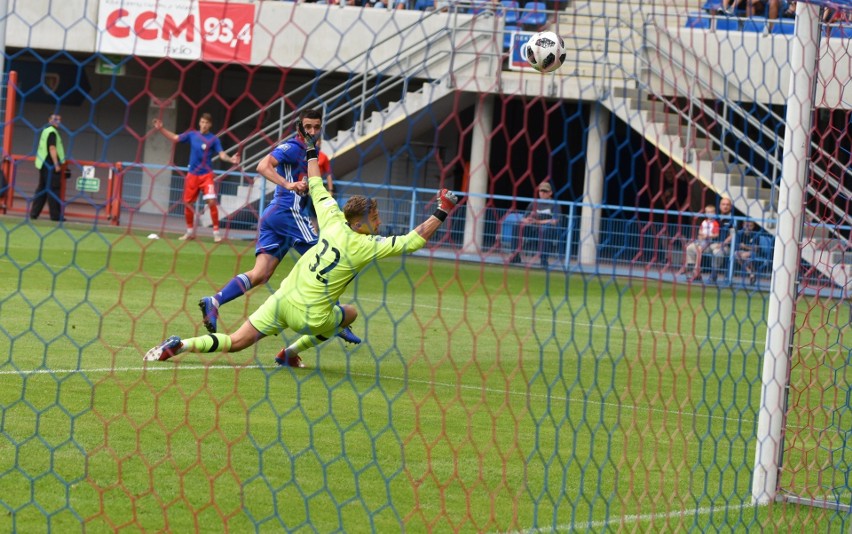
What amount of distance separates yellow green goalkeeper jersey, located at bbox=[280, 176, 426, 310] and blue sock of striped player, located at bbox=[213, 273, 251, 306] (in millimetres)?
1791

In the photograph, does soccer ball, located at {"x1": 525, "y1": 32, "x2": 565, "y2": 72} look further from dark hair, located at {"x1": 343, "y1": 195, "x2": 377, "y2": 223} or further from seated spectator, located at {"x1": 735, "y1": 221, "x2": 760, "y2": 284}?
seated spectator, located at {"x1": 735, "y1": 221, "x2": 760, "y2": 284}

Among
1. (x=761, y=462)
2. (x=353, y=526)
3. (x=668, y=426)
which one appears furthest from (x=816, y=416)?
(x=353, y=526)

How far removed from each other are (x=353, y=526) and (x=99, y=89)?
26.4 m

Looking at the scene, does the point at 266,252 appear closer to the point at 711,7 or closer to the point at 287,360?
the point at 287,360

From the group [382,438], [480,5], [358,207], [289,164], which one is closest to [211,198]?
[480,5]

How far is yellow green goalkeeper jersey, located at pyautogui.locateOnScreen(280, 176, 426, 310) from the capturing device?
319 inches

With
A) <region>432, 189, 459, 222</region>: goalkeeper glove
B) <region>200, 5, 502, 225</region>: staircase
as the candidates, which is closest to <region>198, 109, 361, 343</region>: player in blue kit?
<region>432, 189, 459, 222</region>: goalkeeper glove

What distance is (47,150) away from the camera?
18266mm

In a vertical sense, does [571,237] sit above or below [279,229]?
above

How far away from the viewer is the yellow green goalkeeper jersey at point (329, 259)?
8094 mm

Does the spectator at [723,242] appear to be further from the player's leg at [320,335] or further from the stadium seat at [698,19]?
the player's leg at [320,335]

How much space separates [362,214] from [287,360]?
137 cm

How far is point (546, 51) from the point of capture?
340 inches

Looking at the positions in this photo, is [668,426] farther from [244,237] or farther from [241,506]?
[244,237]
